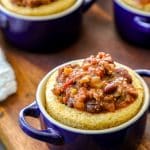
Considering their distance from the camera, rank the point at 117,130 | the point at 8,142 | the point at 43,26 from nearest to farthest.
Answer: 1. the point at 117,130
2. the point at 8,142
3. the point at 43,26

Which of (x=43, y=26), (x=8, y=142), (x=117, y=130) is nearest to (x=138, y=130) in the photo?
(x=117, y=130)

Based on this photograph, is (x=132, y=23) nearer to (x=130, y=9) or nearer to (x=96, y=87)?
(x=130, y=9)

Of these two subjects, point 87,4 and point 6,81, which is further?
point 87,4

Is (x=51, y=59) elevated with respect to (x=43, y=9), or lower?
lower

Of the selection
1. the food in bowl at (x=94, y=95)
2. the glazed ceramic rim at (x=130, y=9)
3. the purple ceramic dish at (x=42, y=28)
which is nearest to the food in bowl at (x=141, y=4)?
the glazed ceramic rim at (x=130, y=9)

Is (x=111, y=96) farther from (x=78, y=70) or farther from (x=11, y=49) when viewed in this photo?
(x=11, y=49)

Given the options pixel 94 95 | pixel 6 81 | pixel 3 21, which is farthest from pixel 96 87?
pixel 3 21
